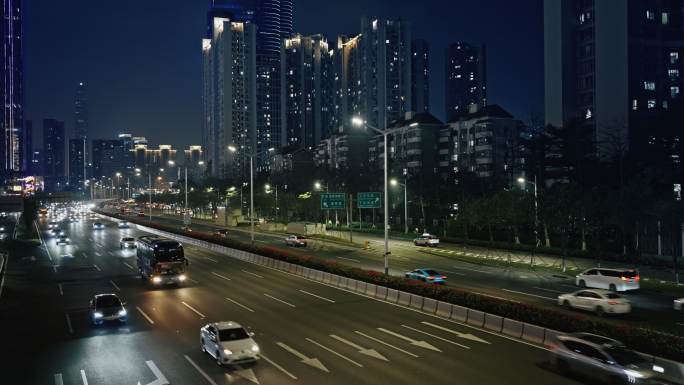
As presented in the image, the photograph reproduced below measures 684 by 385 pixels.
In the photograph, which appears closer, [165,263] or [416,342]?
[416,342]

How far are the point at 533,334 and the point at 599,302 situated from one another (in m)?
7.55

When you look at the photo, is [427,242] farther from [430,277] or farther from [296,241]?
[430,277]

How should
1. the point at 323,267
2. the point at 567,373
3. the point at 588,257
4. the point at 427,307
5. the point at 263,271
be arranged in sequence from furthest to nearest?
the point at 588,257 → the point at 263,271 → the point at 323,267 → the point at 427,307 → the point at 567,373

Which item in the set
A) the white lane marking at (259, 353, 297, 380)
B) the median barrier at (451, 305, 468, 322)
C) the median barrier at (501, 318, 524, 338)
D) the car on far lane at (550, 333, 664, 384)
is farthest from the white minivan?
the white lane marking at (259, 353, 297, 380)

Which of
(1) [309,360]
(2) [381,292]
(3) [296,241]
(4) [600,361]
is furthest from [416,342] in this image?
(3) [296,241]

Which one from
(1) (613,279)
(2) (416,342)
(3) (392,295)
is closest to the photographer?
(2) (416,342)

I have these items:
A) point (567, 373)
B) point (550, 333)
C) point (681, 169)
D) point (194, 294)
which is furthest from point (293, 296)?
point (681, 169)

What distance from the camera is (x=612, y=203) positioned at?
171ft

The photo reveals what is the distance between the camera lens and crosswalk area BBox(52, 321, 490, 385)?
1986 cm

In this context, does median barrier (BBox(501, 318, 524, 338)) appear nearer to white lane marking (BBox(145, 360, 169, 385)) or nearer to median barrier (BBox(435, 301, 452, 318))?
median barrier (BBox(435, 301, 452, 318))

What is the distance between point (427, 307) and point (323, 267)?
13.9 m

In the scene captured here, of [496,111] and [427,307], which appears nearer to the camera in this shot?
[427,307]

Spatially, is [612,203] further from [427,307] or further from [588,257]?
[427,307]

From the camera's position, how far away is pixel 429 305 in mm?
31641
